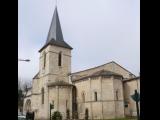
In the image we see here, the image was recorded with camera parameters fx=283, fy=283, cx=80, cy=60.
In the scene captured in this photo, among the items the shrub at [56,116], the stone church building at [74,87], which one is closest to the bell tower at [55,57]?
the stone church building at [74,87]

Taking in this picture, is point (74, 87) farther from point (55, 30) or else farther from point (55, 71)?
point (55, 30)

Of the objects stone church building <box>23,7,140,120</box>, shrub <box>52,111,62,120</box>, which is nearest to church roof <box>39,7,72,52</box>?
stone church building <box>23,7,140,120</box>

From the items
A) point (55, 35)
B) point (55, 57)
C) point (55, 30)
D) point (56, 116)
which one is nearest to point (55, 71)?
point (55, 57)

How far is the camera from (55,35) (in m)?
47.5

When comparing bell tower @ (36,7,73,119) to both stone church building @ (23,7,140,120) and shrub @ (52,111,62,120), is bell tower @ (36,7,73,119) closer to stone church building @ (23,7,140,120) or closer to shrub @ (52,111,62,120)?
stone church building @ (23,7,140,120)

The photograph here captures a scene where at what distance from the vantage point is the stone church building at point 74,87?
38.8 metres

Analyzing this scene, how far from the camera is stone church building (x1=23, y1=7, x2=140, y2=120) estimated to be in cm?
3884

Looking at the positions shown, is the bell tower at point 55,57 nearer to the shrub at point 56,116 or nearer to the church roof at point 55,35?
the church roof at point 55,35

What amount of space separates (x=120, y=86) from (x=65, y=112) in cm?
865

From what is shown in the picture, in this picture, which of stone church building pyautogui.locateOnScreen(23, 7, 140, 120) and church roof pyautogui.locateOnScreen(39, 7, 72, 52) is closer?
stone church building pyautogui.locateOnScreen(23, 7, 140, 120)
